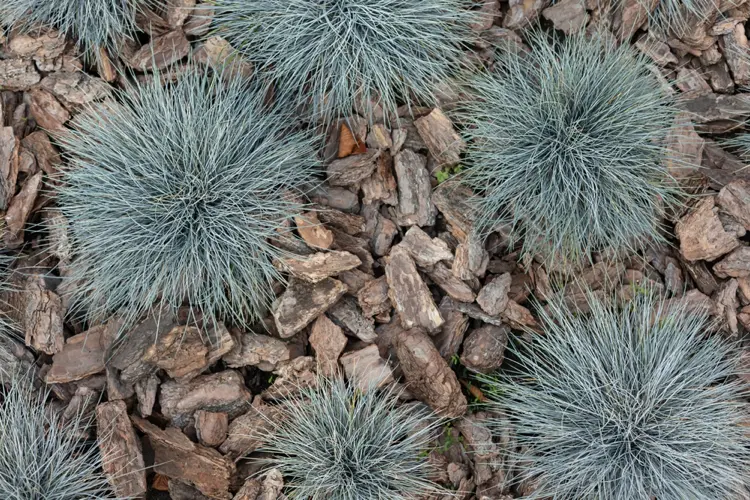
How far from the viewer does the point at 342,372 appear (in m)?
2.81

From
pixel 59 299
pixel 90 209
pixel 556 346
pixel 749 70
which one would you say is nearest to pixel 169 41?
pixel 90 209

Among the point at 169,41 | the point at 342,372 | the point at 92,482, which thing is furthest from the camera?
the point at 169,41

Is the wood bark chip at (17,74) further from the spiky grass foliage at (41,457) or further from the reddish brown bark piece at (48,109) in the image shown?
the spiky grass foliage at (41,457)

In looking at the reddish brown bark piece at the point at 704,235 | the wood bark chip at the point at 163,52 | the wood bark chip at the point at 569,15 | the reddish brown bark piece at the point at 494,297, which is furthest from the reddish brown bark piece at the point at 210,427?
the wood bark chip at the point at 569,15

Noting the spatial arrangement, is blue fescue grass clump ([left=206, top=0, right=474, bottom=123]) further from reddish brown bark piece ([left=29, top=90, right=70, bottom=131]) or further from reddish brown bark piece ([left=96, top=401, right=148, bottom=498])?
reddish brown bark piece ([left=96, top=401, right=148, bottom=498])

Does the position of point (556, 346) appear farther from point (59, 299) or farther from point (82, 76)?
point (82, 76)

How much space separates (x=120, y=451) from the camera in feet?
8.73

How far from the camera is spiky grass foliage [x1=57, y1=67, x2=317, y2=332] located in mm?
2719

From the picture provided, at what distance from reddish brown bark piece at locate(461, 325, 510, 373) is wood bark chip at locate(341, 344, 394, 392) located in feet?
1.22

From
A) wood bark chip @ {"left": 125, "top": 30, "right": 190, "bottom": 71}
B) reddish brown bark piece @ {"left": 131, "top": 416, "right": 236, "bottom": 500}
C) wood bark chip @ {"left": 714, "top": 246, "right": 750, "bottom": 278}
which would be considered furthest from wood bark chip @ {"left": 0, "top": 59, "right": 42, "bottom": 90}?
wood bark chip @ {"left": 714, "top": 246, "right": 750, "bottom": 278}

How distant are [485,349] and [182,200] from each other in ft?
4.89

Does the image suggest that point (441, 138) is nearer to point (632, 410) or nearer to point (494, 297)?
point (494, 297)

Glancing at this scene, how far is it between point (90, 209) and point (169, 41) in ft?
2.90

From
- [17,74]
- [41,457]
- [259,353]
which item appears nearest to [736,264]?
[259,353]
